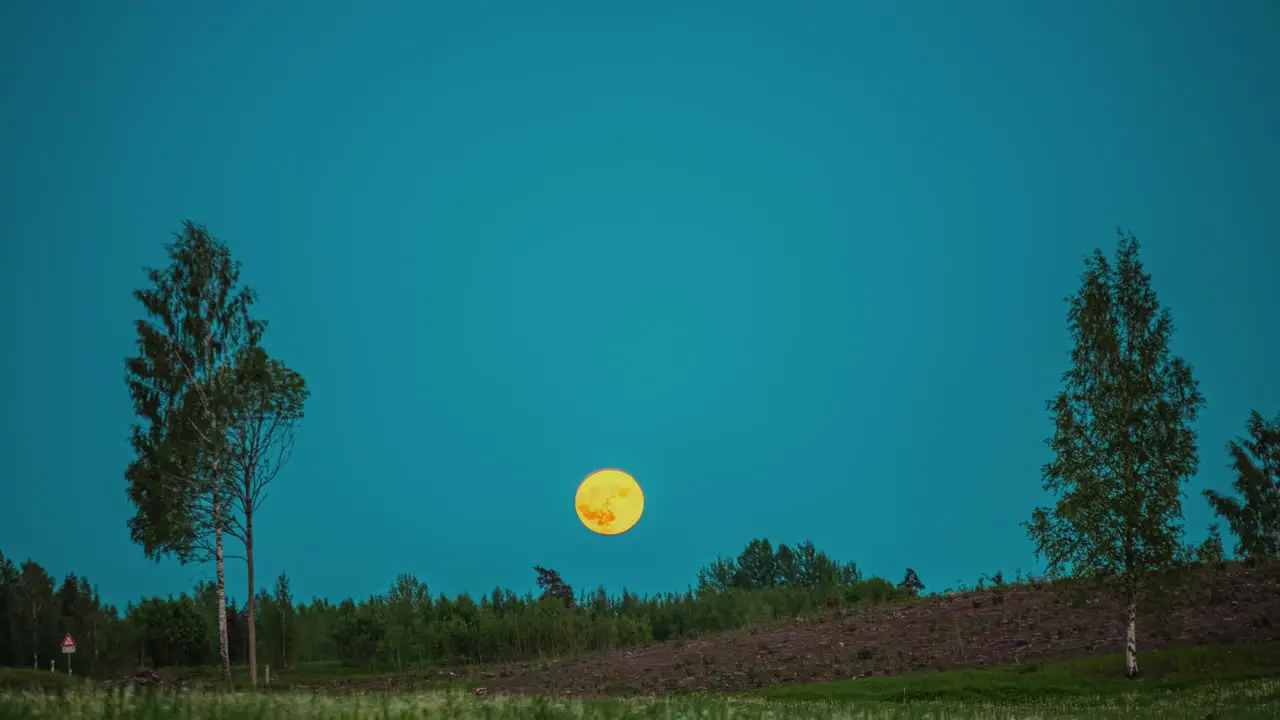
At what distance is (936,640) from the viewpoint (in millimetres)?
41375

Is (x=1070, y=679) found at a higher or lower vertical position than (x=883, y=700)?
lower

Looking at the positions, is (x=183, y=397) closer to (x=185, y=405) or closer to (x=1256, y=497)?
(x=185, y=405)

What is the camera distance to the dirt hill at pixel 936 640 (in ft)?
120

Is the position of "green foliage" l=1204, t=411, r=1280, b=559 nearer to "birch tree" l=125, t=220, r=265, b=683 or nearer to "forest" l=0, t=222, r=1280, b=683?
"forest" l=0, t=222, r=1280, b=683

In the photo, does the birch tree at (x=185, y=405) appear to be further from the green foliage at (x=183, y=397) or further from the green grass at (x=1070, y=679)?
the green grass at (x=1070, y=679)

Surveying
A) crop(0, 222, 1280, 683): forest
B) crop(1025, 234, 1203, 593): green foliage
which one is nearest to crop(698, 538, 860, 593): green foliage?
crop(0, 222, 1280, 683): forest

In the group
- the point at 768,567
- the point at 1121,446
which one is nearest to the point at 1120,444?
the point at 1121,446

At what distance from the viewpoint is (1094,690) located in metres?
29.9

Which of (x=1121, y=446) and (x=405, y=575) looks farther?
(x=405, y=575)

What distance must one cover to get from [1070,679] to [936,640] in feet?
31.9

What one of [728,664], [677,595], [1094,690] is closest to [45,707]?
[1094,690]

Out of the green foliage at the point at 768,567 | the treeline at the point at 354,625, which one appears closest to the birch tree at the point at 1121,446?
the treeline at the point at 354,625

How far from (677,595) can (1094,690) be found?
5179 centimetres

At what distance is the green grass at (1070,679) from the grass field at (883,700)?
43 millimetres
